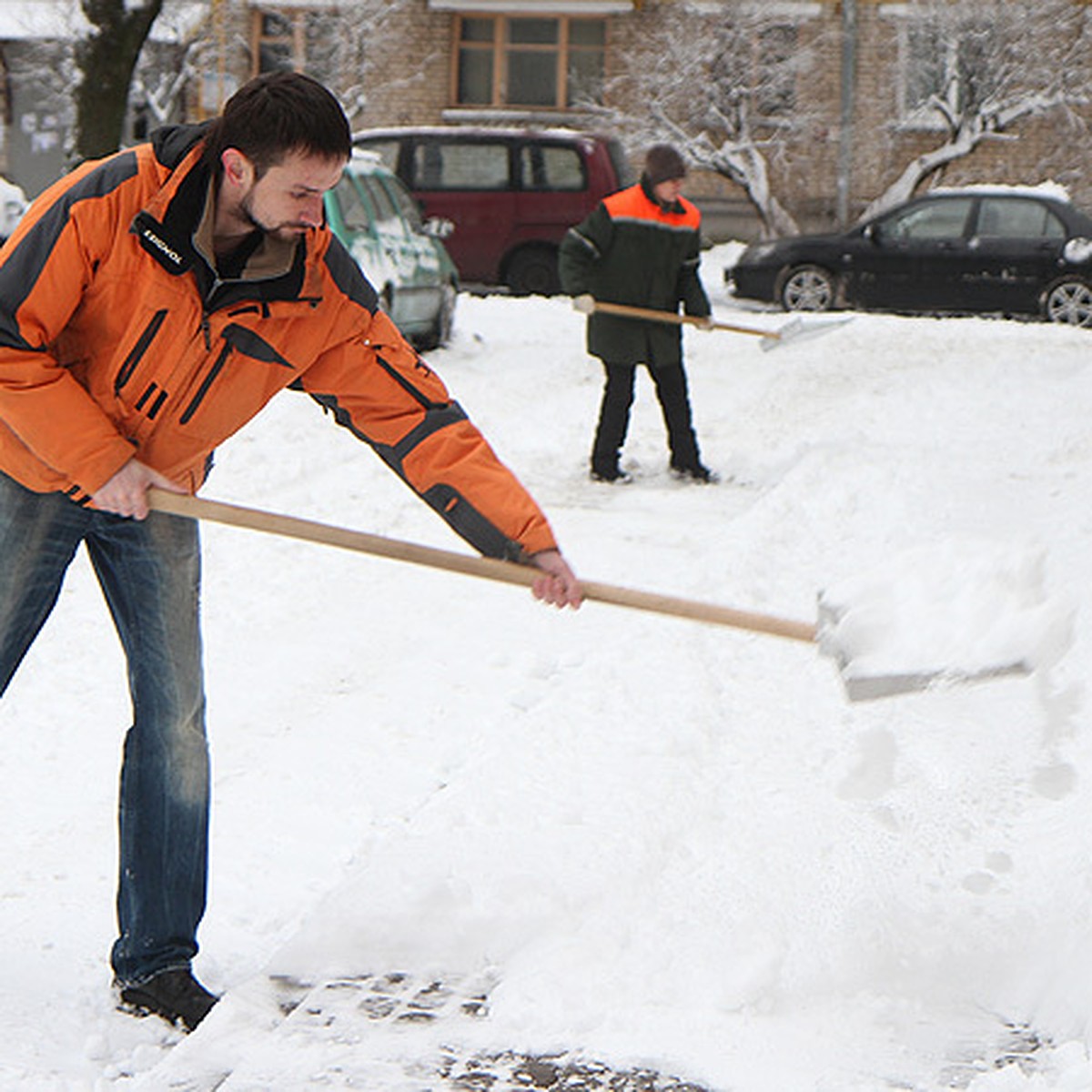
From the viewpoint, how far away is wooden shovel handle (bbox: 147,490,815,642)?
324 centimetres

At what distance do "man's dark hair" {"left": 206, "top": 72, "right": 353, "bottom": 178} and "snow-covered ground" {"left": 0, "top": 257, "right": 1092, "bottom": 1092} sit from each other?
1.20m

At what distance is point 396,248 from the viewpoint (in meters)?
12.5

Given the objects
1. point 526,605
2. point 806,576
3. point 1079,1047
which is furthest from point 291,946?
point 806,576

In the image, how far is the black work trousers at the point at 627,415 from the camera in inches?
343

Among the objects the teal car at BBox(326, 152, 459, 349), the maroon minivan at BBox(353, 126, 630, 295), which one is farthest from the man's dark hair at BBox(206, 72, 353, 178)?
the maroon minivan at BBox(353, 126, 630, 295)

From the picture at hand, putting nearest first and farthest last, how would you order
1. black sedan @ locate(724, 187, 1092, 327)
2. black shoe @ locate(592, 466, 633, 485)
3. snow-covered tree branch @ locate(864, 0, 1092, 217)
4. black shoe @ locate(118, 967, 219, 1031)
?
black shoe @ locate(118, 967, 219, 1031) < black shoe @ locate(592, 466, 633, 485) < black sedan @ locate(724, 187, 1092, 327) < snow-covered tree branch @ locate(864, 0, 1092, 217)

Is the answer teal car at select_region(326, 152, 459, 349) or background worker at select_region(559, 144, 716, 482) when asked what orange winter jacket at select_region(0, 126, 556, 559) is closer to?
background worker at select_region(559, 144, 716, 482)

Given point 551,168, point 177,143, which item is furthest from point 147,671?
point 551,168

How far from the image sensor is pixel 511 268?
1819 centimetres

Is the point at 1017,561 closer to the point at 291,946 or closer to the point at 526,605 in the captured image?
the point at 291,946

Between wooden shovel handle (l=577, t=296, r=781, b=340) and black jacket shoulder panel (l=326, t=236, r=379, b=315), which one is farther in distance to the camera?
wooden shovel handle (l=577, t=296, r=781, b=340)

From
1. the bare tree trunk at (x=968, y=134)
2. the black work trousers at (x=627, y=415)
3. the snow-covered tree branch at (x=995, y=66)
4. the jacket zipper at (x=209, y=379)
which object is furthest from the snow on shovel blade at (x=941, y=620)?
the snow-covered tree branch at (x=995, y=66)

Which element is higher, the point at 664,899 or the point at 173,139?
the point at 173,139

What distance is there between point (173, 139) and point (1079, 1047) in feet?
6.65
